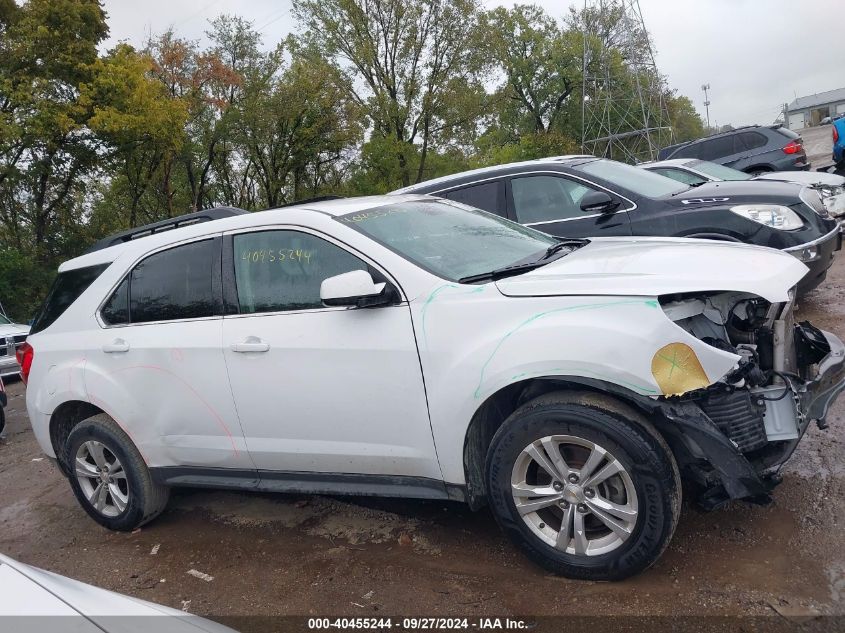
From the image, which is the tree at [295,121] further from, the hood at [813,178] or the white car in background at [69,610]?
the white car in background at [69,610]

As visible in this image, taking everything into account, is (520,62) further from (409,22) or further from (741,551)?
(741,551)

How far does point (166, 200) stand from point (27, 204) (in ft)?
23.6

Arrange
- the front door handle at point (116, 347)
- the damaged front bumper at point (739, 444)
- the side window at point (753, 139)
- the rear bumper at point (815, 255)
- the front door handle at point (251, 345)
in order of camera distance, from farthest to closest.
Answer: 1. the side window at point (753, 139)
2. the rear bumper at point (815, 255)
3. the front door handle at point (116, 347)
4. the front door handle at point (251, 345)
5. the damaged front bumper at point (739, 444)

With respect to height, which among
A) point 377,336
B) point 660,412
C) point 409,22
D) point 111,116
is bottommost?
point 660,412

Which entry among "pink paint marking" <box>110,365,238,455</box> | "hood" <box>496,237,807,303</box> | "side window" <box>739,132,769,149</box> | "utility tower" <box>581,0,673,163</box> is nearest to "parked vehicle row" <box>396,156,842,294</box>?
"hood" <box>496,237,807,303</box>

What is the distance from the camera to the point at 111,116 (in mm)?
20094

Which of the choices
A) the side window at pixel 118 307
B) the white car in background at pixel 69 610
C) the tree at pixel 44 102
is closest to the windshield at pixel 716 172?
the side window at pixel 118 307

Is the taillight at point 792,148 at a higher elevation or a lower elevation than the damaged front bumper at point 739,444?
higher

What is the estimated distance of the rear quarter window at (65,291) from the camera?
450cm

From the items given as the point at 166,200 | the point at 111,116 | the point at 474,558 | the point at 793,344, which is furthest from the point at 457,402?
the point at 166,200

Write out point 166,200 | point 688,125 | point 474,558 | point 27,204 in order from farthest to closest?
point 688,125, point 166,200, point 27,204, point 474,558

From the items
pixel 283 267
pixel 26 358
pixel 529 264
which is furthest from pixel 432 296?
pixel 26 358

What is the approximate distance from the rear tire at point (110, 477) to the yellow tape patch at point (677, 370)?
9.90 feet

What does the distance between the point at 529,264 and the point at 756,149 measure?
13.5 meters
